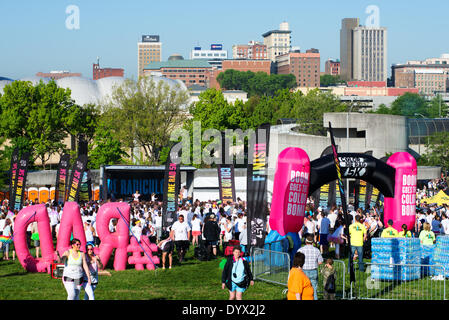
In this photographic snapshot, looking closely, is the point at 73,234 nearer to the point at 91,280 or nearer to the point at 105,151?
the point at 91,280

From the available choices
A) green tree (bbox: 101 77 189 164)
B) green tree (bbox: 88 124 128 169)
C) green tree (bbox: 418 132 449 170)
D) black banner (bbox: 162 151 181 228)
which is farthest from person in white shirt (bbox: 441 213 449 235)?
green tree (bbox: 101 77 189 164)

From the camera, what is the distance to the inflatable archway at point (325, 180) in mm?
20391

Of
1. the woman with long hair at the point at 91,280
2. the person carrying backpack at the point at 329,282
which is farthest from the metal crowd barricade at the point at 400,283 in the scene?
the woman with long hair at the point at 91,280

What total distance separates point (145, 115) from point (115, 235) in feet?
166

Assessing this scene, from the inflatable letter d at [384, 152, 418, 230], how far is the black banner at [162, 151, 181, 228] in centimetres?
764

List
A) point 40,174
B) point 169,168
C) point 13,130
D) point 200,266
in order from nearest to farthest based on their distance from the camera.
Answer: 1. point 200,266
2. point 169,168
3. point 40,174
4. point 13,130

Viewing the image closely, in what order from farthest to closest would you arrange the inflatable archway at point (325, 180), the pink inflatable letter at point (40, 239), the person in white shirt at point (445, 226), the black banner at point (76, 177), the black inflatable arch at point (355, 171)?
1. the black banner at point (76, 177)
2. the person in white shirt at point (445, 226)
3. the black inflatable arch at point (355, 171)
4. the inflatable archway at point (325, 180)
5. the pink inflatable letter at point (40, 239)

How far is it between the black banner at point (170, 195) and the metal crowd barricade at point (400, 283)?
959cm

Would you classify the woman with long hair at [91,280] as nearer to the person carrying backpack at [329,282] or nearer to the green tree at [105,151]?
the person carrying backpack at [329,282]

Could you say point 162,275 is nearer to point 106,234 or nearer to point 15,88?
point 106,234

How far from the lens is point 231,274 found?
12.8 metres
